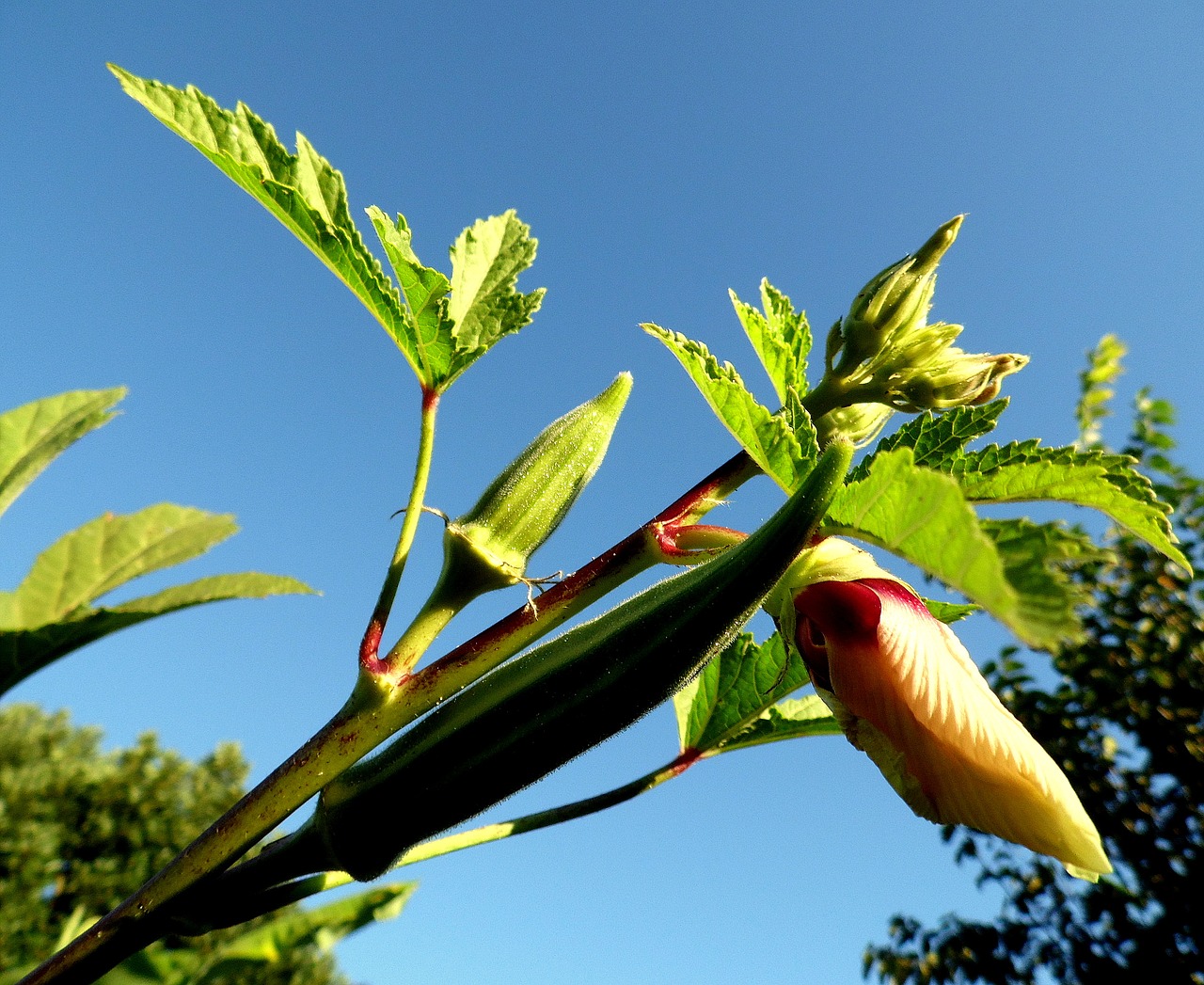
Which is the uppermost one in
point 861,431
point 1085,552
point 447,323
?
point 447,323

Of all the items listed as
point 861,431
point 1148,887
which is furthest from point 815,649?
point 1148,887

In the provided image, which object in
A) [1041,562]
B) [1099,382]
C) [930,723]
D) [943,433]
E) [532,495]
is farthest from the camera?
[1099,382]

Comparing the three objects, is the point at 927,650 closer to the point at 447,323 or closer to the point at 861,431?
the point at 861,431

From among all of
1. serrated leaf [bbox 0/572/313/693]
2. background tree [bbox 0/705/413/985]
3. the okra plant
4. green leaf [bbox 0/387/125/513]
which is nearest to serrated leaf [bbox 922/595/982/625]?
the okra plant

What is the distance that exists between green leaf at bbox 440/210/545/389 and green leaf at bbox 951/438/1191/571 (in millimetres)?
589

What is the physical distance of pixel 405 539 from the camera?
91 cm

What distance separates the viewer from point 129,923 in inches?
29.4

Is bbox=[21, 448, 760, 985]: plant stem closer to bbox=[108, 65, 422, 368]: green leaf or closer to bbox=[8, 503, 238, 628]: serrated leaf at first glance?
bbox=[108, 65, 422, 368]: green leaf

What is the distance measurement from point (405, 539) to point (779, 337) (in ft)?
1.51

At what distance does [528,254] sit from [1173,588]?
492cm

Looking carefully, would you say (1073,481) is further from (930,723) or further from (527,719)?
(527,719)

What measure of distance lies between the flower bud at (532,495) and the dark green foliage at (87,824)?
8700 millimetres

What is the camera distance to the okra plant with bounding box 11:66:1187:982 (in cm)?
73

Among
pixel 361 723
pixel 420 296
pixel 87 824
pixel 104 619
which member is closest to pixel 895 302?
pixel 420 296
